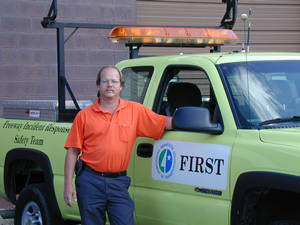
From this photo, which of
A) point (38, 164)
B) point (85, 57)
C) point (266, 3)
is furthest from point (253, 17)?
point (38, 164)

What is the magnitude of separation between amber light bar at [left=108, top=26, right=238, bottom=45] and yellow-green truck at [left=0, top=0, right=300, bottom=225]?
45 centimetres

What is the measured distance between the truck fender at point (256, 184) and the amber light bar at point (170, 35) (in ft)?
6.95

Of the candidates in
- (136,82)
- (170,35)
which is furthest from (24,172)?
(170,35)

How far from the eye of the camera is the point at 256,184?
3691 millimetres

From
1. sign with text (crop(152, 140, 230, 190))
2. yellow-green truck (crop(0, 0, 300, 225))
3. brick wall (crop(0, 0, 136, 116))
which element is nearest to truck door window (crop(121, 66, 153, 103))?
yellow-green truck (crop(0, 0, 300, 225))

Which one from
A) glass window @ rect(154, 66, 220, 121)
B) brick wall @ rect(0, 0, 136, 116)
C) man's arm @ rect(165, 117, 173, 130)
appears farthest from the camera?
brick wall @ rect(0, 0, 136, 116)

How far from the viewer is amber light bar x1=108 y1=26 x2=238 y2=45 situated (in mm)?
5480

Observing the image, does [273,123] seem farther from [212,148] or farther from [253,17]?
[253,17]

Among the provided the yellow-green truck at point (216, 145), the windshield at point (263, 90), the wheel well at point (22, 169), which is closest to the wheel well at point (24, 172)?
the wheel well at point (22, 169)

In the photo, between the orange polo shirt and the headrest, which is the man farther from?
the headrest

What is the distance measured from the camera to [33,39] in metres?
11.9

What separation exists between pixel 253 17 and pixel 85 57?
3.94 meters

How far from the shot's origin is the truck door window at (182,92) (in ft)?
15.5

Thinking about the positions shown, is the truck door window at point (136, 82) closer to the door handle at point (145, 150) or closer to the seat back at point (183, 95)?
the seat back at point (183, 95)
